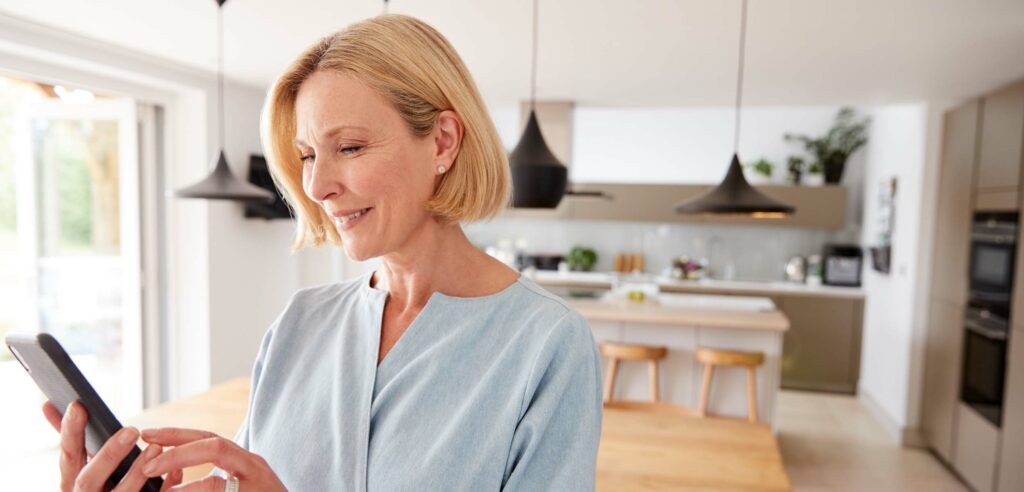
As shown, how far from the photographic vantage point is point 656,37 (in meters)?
2.82

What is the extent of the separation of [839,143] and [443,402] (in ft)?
19.3

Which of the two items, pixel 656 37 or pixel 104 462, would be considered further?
pixel 656 37

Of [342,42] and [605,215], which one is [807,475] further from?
[342,42]

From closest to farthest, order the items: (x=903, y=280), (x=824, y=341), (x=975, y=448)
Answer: (x=975, y=448) → (x=903, y=280) → (x=824, y=341)

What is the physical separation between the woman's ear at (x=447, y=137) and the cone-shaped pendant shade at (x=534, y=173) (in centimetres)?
145

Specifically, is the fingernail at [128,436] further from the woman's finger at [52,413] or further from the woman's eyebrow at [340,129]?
the woman's eyebrow at [340,129]

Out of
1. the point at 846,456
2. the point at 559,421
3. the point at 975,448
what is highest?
the point at 559,421

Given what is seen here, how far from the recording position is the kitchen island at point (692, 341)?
3650 mm

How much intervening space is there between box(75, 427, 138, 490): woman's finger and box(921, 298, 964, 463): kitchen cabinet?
13.8 feet

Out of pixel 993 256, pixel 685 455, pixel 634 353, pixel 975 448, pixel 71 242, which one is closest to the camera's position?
pixel 685 455

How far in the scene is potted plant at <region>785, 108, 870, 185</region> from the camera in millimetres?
5426

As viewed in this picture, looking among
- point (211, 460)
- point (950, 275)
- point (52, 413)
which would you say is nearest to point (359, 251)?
point (211, 460)

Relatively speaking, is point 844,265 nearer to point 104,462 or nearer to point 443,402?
point 443,402

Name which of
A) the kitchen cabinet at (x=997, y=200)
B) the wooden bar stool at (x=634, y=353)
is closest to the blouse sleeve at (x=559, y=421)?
the wooden bar stool at (x=634, y=353)
